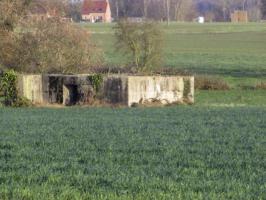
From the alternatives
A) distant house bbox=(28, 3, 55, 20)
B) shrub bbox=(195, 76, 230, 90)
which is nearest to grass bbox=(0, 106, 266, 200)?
shrub bbox=(195, 76, 230, 90)

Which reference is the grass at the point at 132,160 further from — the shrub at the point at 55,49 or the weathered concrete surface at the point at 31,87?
the shrub at the point at 55,49

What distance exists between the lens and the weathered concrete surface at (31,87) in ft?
113

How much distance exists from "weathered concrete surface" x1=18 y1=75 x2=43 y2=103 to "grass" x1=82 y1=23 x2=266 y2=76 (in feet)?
50.5

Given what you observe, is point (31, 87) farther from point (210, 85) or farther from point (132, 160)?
point (132, 160)

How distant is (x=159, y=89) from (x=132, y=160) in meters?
22.4

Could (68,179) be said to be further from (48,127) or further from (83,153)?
(48,127)

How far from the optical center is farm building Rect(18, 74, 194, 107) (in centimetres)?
3425

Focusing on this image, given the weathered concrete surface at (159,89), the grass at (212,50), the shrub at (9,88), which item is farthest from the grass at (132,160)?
the grass at (212,50)

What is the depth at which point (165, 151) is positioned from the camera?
47.1 ft

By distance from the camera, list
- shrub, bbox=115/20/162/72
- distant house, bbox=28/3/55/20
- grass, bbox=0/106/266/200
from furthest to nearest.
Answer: shrub, bbox=115/20/162/72, distant house, bbox=28/3/55/20, grass, bbox=0/106/266/200

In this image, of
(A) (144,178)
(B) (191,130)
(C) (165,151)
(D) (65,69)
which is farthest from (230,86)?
(A) (144,178)

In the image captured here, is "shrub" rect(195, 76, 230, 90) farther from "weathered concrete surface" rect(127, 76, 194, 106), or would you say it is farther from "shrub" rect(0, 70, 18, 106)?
"shrub" rect(0, 70, 18, 106)

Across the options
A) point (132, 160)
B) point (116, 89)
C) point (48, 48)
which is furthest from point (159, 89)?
point (132, 160)

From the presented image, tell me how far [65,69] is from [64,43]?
133cm
